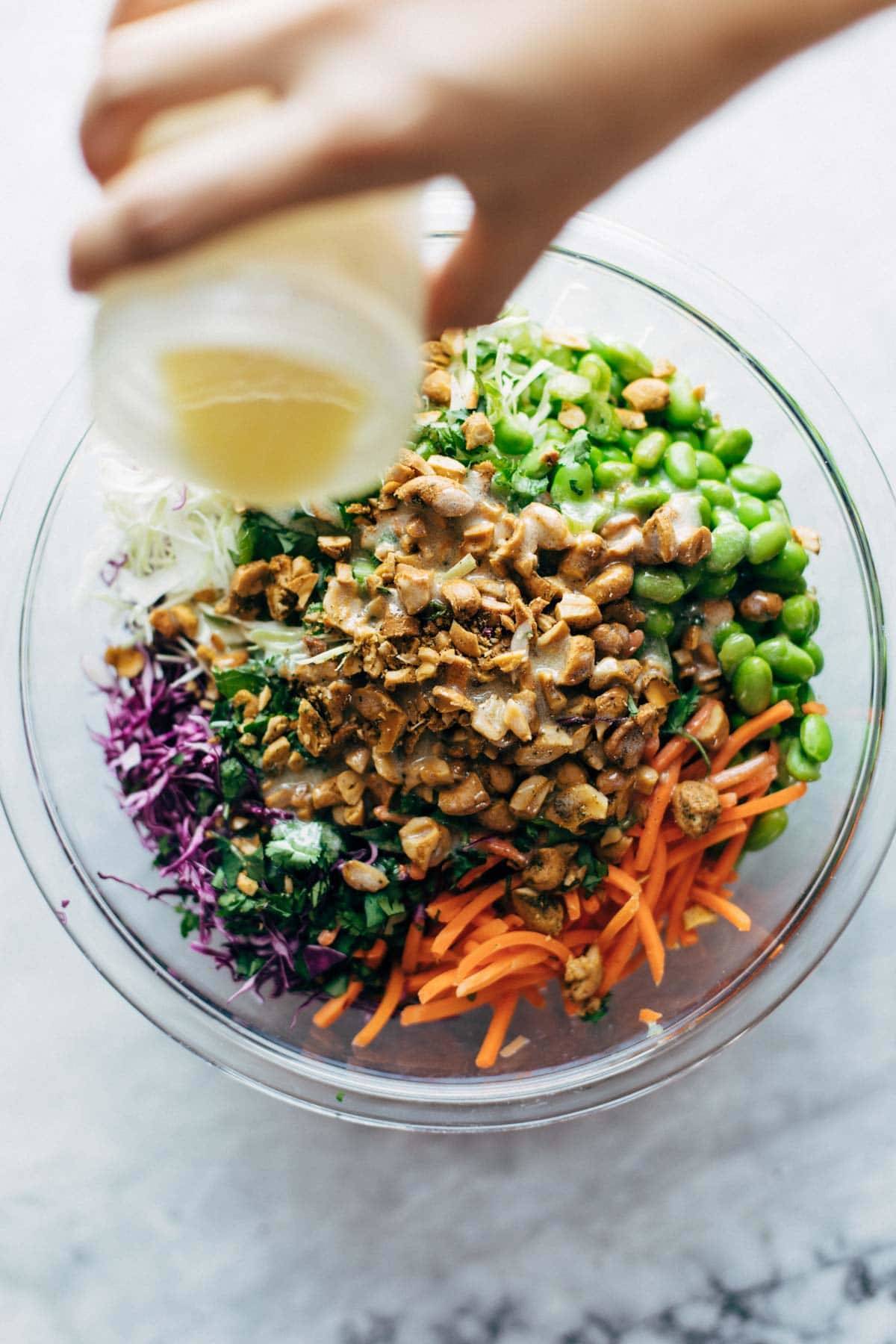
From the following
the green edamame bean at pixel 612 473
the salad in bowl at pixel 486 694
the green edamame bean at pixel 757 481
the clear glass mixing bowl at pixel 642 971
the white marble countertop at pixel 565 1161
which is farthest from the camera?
the white marble countertop at pixel 565 1161

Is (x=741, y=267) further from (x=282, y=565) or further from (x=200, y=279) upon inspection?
(x=200, y=279)

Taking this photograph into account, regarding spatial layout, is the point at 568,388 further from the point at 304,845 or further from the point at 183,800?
the point at 183,800

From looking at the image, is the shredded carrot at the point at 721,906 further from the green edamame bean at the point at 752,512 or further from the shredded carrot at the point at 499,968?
the green edamame bean at the point at 752,512

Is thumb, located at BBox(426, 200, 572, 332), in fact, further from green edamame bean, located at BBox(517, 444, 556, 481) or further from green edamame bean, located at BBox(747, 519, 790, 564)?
green edamame bean, located at BBox(747, 519, 790, 564)

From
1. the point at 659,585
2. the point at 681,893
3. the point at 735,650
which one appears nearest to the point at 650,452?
the point at 659,585

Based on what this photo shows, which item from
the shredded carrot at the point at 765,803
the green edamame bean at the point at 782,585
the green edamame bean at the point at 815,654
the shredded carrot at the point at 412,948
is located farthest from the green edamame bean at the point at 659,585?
the shredded carrot at the point at 412,948

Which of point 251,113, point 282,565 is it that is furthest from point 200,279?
point 282,565
